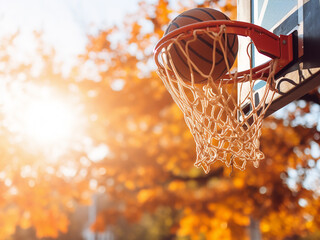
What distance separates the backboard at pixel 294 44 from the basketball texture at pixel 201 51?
287 mm

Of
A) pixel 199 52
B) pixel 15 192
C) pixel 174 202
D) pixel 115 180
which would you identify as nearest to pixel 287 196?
pixel 174 202

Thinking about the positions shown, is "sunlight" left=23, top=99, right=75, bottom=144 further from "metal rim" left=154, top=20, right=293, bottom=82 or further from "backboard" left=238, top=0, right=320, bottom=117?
"metal rim" left=154, top=20, right=293, bottom=82

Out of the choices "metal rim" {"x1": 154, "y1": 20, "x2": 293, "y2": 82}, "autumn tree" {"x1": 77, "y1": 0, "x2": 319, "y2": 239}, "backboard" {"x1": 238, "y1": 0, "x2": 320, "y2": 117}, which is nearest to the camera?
"backboard" {"x1": 238, "y1": 0, "x2": 320, "y2": 117}

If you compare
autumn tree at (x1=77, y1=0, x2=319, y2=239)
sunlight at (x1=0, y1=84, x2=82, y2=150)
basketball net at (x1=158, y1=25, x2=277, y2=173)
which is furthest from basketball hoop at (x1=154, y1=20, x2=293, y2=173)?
sunlight at (x1=0, y1=84, x2=82, y2=150)

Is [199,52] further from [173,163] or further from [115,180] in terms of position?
[115,180]

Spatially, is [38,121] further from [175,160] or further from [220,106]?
[220,106]

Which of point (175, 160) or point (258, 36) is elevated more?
point (258, 36)

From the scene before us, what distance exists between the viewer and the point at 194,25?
2.42 meters

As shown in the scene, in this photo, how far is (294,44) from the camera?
7.92 feet

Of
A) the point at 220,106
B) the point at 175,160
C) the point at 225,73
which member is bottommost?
the point at 175,160

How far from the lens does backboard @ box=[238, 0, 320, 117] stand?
218 cm

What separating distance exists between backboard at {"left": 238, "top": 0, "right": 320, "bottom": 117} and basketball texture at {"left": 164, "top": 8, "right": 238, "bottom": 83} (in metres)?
0.29

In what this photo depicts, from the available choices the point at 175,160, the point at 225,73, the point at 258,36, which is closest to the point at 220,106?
the point at 225,73

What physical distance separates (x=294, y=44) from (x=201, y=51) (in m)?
0.59
